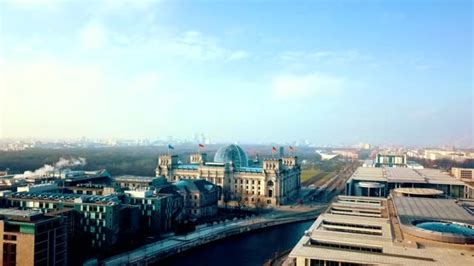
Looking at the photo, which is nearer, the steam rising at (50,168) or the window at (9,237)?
the window at (9,237)

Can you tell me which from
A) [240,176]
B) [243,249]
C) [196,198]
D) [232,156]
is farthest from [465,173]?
[243,249]

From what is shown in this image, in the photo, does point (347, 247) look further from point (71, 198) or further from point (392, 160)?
point (392, 160)

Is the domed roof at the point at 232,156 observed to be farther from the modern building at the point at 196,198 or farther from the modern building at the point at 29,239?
the modern building at the point at 29,239

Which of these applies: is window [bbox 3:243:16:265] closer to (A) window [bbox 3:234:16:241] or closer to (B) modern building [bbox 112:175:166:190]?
(A) window [bbox 3:234:16:241]

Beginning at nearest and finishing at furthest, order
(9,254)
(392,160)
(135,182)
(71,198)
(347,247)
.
A: (347,247) < (9,254) < (71,198) < (135,182) < (392,160)

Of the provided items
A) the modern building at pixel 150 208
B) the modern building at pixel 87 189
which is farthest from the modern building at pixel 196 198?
the modern building at pixel 87 189

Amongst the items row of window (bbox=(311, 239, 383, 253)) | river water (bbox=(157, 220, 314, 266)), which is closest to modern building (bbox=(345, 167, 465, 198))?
river water (bbox=(157, 220, 314, 266))

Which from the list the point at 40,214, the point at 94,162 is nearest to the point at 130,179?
the point at 40,214
